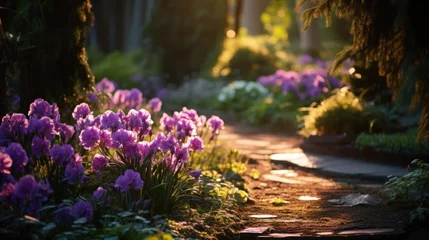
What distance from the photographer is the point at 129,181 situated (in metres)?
5.76

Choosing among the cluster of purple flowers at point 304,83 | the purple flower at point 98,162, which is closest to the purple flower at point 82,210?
the purple flower at point 98,162

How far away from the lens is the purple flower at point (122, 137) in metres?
6.07

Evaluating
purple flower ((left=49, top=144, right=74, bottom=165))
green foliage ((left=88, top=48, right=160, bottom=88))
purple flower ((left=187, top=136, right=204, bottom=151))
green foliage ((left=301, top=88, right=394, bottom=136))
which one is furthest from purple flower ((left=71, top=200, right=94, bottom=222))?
green foliage ((left=88, top=48, right=160, bottom=88))

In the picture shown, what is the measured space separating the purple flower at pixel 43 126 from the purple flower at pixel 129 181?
0.82 m

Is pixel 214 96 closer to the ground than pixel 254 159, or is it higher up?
higher up

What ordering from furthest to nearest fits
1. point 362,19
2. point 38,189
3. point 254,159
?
point 254,159 → point 362,19 → point 38,189

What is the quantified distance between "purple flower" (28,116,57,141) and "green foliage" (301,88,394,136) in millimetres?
5438

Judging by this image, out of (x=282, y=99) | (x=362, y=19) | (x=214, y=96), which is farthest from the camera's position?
(x=214, y=96)

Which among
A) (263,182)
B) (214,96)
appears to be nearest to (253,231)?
(263,182)

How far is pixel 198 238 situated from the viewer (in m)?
5.77

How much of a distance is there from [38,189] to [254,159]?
5.36 m

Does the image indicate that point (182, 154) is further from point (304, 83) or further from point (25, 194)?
point (304, 83)

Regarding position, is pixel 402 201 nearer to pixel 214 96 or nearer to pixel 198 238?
pixel 198 238

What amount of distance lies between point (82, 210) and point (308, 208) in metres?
2.44
